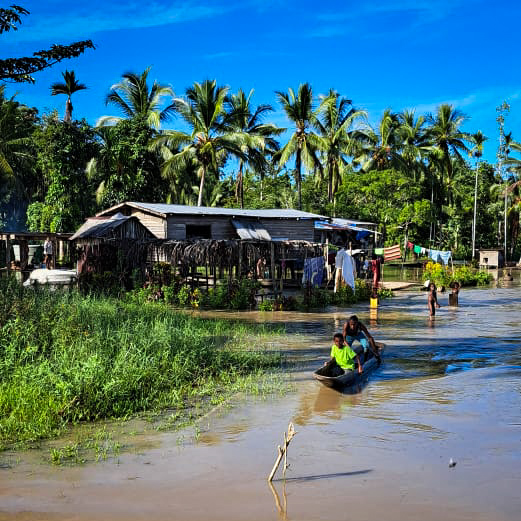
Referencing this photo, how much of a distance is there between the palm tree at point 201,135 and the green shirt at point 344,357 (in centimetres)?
2426

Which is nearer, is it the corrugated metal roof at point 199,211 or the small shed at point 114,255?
the small shed at point 114,255

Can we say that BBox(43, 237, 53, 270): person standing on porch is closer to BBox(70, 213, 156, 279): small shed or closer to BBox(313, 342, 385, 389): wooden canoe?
BBox(70, 213, 156, 279): small shed

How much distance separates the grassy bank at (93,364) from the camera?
282 inches

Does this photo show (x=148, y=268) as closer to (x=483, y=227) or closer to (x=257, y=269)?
(x=257, y=269)

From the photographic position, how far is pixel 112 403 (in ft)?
25.1

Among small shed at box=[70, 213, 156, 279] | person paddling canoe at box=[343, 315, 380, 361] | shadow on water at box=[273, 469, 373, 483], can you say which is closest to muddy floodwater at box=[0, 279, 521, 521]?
shadow on water at box=[273, 469, 373, 483]

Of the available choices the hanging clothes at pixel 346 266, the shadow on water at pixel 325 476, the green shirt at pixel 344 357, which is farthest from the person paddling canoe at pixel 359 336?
the hanging clothes at pixel 346 266

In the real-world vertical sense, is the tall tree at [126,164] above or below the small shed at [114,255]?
above

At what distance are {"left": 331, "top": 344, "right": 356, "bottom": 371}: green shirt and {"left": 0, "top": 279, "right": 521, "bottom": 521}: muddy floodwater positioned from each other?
50 cm

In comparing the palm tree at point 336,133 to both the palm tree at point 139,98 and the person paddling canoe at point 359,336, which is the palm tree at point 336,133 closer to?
the palm tree at point 139,98

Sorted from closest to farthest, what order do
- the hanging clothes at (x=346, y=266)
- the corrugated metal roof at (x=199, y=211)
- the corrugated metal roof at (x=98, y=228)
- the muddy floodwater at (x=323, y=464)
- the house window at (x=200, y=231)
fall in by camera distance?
1. the muddy floodwater at (x=323, y=464)
2. the hanging clothes at (x=346, y=266)
3. the corrugated metal roof at (x=98, y=228)
4. the corrugated metal roof at (x=199, y=211)
5. the house window at (x=200, y=231)

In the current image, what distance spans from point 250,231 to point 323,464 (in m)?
20.3

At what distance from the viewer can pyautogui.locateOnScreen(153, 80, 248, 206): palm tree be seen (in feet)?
106

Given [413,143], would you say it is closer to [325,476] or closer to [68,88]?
[68,88]
